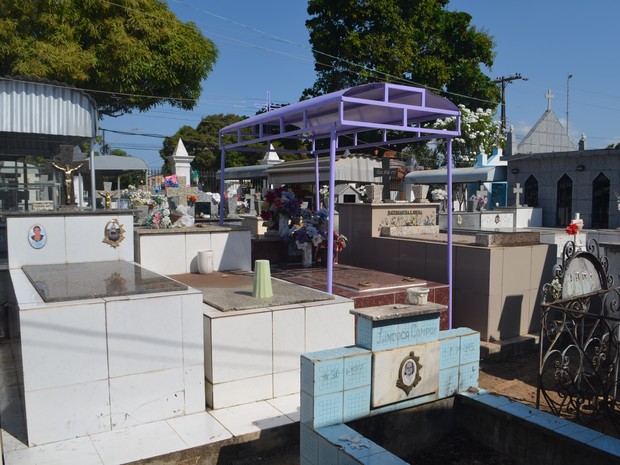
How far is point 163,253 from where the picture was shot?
23.1ft

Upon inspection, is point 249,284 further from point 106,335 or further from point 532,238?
point 532,238

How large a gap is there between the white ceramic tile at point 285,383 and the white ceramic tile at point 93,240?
104 inches

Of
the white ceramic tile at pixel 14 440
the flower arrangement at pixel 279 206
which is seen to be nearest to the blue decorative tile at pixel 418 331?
the white ceramic tile at pixel 14 440

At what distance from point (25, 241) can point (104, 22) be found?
1086 cm

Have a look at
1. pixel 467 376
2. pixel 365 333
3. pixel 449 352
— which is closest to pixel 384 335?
pixel 365 333

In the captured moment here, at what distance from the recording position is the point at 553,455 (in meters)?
3.41

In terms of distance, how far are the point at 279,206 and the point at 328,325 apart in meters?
3.76

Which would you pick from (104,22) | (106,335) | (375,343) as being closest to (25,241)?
(106,335)

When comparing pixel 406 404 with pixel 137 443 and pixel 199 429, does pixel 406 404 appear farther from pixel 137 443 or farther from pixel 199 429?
pixel 137 443

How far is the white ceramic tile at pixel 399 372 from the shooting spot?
359cm

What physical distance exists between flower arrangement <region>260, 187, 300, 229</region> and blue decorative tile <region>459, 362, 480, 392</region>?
16.8ft

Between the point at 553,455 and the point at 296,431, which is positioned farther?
the point at 296,431

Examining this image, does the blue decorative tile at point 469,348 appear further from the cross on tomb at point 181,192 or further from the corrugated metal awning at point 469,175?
the corrugated metal awning at point 469,175

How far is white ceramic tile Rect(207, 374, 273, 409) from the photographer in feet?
15.5
